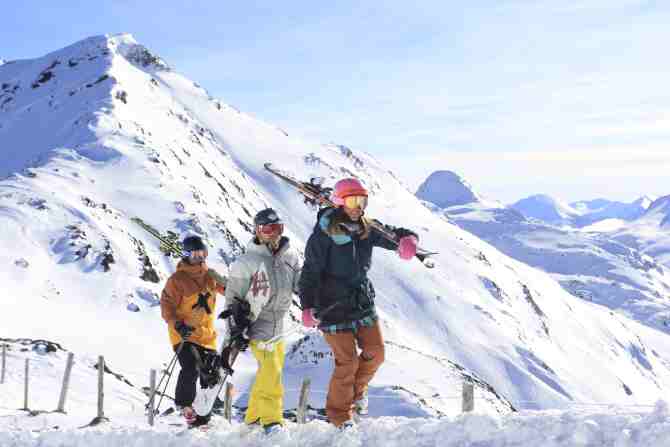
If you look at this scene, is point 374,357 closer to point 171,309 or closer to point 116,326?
point 171,309

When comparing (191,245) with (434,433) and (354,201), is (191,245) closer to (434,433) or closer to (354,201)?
(354,201)

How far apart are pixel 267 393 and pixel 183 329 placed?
1856 mm

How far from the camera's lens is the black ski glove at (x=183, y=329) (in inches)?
350

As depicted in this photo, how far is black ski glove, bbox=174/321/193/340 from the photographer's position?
29.2 ft

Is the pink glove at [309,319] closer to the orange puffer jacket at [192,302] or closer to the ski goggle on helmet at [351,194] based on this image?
the ski goggle on helmet at [351,194]

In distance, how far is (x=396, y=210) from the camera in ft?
592

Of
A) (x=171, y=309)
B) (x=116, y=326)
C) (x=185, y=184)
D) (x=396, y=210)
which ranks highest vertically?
(x=396, y=210)

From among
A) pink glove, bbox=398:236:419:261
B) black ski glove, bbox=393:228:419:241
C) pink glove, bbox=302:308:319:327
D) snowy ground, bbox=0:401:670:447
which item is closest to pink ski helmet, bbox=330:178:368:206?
black ski glove, bbox=393:228:419:241

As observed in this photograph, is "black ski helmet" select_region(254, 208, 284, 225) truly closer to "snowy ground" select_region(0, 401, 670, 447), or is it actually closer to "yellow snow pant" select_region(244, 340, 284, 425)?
"yellow snow pant" select_region(244, 340, 284, 425)

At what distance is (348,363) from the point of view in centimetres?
760

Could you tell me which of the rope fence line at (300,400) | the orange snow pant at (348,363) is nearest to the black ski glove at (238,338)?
the orange snow pant at (348,363)

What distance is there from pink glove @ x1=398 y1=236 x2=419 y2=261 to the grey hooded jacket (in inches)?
54.1

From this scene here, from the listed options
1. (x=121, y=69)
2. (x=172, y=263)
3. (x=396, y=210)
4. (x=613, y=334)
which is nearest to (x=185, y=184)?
(x=172, y=263)

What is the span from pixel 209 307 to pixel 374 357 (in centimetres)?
292
